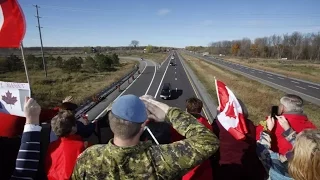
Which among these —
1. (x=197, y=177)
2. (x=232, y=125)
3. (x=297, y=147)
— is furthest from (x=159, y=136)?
(x=297, y=147)

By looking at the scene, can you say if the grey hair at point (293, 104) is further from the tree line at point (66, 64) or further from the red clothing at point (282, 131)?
the tree line at point (66, 64)

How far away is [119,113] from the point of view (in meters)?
1.92

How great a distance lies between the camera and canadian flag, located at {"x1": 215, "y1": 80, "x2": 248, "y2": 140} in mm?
3896

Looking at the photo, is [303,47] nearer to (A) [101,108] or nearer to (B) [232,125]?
(A) [101,108]

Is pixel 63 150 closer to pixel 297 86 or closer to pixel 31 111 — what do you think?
pixel 31 111

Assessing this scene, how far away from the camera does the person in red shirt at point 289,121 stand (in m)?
3.32

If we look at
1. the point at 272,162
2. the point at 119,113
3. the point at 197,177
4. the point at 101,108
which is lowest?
the point at 101,108

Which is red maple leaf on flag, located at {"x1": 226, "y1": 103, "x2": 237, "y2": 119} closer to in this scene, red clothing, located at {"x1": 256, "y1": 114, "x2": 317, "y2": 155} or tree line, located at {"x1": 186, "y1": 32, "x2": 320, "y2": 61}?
red clothing, located at {"x1": 256, "y1": 114, "x2": 317, "y2": 155}

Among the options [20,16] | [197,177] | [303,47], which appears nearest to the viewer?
[197,177]

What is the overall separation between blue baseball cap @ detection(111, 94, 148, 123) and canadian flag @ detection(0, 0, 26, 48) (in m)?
2.72

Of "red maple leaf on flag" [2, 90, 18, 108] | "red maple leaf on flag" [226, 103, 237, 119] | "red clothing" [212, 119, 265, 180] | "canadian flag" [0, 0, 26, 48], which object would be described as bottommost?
"red clothing" [212, 119, 265, 180]

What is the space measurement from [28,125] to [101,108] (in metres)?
19.6

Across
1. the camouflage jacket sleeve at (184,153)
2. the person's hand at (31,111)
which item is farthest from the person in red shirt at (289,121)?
the person's hand at (31,111)

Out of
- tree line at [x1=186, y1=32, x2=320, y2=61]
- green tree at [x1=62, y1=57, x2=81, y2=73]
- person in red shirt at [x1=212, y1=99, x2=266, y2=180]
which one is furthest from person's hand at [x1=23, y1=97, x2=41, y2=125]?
tree line at [x1=186, y1=32, x2=320, y2=61]
